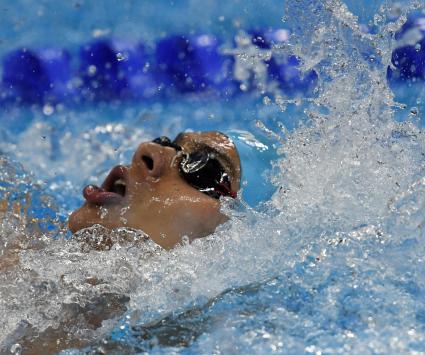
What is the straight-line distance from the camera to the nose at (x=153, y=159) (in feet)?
3.85

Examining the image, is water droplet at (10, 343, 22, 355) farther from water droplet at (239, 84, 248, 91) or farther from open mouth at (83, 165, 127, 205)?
water droplet at (239, 84, 248, 91)

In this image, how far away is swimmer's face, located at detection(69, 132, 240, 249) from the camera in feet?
3.72

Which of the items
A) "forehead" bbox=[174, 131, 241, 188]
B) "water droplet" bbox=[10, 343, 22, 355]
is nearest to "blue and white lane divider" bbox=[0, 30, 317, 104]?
"forehead" bbox=[174, 131, 241, 188]

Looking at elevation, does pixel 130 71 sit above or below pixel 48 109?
above

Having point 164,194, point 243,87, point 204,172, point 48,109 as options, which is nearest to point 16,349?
point 164,194

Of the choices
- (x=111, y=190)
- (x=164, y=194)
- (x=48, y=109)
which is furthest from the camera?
(x=48, y=109)

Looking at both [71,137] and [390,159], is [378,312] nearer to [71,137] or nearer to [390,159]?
[390,159]

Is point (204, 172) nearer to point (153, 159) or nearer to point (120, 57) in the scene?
point (153, 159)

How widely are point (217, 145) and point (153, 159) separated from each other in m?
0.18

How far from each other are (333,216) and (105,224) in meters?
0.40

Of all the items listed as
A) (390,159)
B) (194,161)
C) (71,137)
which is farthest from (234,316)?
(71,137)

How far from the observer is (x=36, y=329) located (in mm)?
939

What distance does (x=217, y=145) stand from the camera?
1307mm

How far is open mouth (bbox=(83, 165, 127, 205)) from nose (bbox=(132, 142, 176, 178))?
0.14 ft
